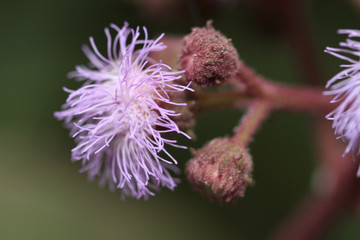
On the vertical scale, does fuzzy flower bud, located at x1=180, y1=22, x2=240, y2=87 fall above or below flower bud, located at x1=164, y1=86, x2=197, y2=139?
above

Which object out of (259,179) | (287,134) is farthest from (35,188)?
(287,134)

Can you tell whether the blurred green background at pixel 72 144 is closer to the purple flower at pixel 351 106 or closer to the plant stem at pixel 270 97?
the plant stem at pixel 270 97

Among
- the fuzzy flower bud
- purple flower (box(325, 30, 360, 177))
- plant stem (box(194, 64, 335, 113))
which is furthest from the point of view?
plant stem (box(194, 64, 335, 113))

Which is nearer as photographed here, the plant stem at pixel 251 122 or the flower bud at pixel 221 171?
the flower bud at pixel 221 171

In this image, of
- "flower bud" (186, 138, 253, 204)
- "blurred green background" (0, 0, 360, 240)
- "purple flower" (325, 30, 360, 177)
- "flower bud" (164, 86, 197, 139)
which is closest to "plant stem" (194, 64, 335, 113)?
"flower bud" (164, 86, 197, 139)

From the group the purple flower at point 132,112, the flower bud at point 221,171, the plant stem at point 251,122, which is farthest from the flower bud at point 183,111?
the plant stem at point 251,122

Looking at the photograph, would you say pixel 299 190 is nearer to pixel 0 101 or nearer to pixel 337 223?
pixel 337 223

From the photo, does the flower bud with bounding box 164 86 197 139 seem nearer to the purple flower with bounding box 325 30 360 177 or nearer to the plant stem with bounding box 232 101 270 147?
the plant stem with bounding box 232 101 270 147
